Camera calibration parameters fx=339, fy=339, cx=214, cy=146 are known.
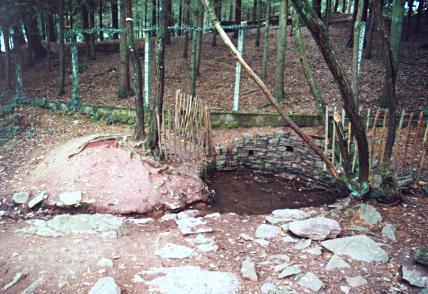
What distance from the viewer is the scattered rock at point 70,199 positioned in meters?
4.99

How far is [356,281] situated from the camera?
3.12m

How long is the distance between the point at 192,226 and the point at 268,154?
374 centimetres

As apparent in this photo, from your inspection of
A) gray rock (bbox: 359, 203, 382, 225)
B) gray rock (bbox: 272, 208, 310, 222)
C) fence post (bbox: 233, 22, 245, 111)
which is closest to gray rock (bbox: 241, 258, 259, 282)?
gray rock (bbox: 272, 208, 310, 222)

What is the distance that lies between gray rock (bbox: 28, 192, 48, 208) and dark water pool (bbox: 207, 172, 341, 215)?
2.56 m

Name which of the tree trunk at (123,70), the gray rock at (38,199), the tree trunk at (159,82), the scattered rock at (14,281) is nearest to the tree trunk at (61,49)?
the tree trunk at (123,70)

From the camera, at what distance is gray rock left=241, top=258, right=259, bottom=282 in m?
3.25

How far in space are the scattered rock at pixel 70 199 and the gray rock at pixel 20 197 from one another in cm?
49

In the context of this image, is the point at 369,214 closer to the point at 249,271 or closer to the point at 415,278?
the point at 415,278

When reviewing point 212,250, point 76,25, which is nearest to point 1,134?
point 212,250

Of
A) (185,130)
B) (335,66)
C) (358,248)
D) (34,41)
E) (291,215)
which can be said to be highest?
(34,41)

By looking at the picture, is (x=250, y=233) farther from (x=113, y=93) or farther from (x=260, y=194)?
(x=113, y=93)

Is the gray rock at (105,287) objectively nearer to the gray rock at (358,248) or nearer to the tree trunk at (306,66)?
the gray rock at (358,248)

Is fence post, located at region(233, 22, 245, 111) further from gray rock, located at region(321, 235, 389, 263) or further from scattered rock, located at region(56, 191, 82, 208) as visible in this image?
gray rock, located at region(321, 235, 389, 263)

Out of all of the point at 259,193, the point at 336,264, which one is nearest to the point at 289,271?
the point at 336,264
